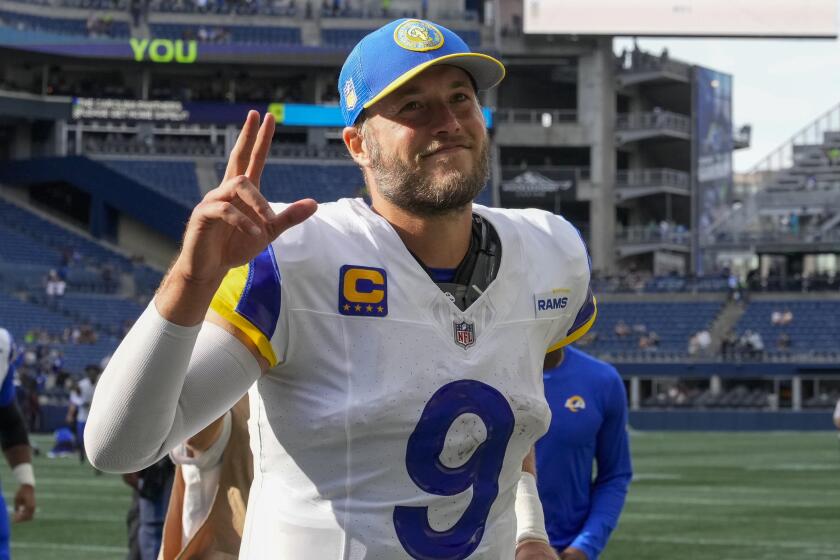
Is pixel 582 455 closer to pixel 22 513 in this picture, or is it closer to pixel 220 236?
pixel 22 513

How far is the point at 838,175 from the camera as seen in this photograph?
55.7m

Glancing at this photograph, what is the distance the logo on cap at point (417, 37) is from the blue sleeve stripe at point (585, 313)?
76 centimetres

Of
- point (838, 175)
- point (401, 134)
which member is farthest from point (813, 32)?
point (401, 134)

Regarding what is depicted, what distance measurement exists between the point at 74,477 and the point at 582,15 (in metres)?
38.1

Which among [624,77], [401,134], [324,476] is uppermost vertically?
[624,77]

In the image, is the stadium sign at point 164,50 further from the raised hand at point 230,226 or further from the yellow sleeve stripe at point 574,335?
the raised hand at point 230,226

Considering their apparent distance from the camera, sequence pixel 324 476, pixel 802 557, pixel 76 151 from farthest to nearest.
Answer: pixel 76 151 → pixel 802 557 → pixel 324 476

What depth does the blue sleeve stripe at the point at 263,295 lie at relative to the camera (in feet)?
9.65

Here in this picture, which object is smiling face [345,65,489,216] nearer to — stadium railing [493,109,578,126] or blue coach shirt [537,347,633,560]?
blue coach shirt [537,347,633,560]

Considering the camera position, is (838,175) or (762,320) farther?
(838,175)

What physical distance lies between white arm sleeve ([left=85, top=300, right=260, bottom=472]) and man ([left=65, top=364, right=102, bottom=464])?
778 inches

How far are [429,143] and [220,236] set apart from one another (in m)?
0.66

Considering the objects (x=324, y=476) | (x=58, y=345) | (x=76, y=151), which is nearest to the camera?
(x=324, y=476)

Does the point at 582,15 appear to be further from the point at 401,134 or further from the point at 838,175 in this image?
the point at 401,134
